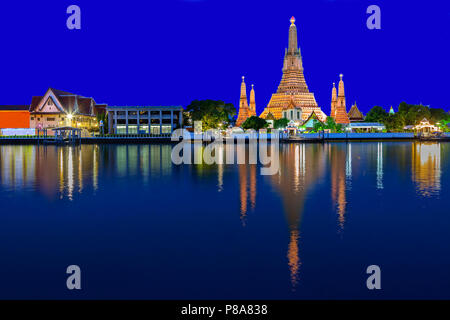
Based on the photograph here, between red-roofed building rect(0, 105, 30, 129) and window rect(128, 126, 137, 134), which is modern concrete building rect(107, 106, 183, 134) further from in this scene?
red-roofed building rect(0, 105, 30, 129)

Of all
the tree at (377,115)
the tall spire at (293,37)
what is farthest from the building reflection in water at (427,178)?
the tall spire at (293,37)

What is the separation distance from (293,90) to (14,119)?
64631mm

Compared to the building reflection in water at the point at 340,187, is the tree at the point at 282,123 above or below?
above

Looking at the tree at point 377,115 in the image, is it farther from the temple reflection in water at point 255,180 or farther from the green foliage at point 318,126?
the temple reflection in water at point 255,180

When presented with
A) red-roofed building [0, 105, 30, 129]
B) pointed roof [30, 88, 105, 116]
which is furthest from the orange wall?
pointed roof [30, 88, 105, 116]

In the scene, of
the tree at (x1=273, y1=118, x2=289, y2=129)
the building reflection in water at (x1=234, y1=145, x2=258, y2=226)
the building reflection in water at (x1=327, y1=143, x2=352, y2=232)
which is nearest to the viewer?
the building reflection in water at (x1=327, y1=143, x2=352, y2=232)

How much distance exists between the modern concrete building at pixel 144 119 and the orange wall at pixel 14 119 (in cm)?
1776

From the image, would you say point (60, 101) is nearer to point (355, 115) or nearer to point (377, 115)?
point (377, 115)

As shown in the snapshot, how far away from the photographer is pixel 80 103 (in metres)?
99.9

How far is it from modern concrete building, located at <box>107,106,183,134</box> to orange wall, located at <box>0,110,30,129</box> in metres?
17.8

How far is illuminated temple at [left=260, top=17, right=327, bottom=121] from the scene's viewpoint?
353 feet

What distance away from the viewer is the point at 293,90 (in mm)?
109500

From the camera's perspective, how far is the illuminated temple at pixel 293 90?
10750 centimetres
